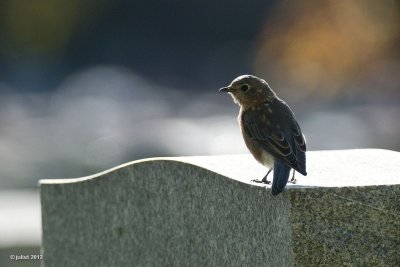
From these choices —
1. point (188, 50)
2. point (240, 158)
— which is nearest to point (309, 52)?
point (188, 50)

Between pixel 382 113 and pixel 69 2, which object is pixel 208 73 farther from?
pixel 382 113

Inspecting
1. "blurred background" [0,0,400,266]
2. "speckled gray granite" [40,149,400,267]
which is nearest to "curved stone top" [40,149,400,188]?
"speckled gray granite" [40,149,400,267]

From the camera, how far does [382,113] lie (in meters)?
31.1

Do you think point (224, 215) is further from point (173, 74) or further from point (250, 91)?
point (173, 74)

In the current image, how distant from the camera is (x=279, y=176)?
7668mm

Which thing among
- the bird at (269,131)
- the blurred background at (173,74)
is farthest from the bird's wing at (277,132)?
the blurred background at (173,74)

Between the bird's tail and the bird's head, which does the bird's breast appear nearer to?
the bird's tail

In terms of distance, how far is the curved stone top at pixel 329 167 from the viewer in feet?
25.6

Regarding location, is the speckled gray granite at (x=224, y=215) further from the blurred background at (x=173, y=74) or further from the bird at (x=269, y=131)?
the blurred background at (x=173, y=74)

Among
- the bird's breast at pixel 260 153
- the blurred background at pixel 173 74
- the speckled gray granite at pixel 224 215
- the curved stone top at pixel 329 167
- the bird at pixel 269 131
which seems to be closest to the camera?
the speckled gray granite at pixel 224 215

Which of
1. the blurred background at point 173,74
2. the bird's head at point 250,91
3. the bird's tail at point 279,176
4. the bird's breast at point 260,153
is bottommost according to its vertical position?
the bird's tail at point 279,176

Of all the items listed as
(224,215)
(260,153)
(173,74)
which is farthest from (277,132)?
(173,74)

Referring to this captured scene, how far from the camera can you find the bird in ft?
26.5

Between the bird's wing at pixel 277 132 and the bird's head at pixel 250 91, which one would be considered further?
the bird's head at pixel 250 91
